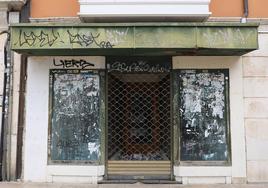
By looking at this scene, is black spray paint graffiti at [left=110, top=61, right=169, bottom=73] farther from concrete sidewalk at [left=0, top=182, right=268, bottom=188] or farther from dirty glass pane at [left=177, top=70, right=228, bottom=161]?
concrete sidewalk at [left=0, top=182, right=268, bottom=188]

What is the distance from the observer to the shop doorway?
8.80 m

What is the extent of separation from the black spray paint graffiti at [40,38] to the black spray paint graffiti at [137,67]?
1.47 metres

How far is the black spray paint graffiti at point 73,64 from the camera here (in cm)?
880

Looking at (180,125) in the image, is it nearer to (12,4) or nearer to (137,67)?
(137,67)

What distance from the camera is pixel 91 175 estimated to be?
8516mm

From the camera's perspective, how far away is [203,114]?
872 cm

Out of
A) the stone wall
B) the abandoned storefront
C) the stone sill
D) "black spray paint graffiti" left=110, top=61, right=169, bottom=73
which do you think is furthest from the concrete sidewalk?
the stone sill

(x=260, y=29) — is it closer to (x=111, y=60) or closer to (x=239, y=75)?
(x=239, y=75)

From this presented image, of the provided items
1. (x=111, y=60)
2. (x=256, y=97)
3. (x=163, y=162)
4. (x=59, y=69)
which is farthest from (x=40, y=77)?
(x=256, y=97)

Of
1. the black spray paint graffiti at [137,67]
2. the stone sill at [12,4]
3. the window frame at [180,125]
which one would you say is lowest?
the window frame at [180,125]

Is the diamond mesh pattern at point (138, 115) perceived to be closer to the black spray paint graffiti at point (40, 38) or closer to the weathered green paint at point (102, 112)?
the weathered green paint at point (102, 112)

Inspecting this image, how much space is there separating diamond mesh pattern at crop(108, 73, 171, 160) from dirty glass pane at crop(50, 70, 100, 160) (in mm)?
357

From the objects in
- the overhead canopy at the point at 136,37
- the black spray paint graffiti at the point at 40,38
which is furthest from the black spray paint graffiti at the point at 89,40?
the black spray paint graffiti at the point at 40,38

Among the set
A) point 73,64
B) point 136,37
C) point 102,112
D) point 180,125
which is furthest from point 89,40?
point 180,125
